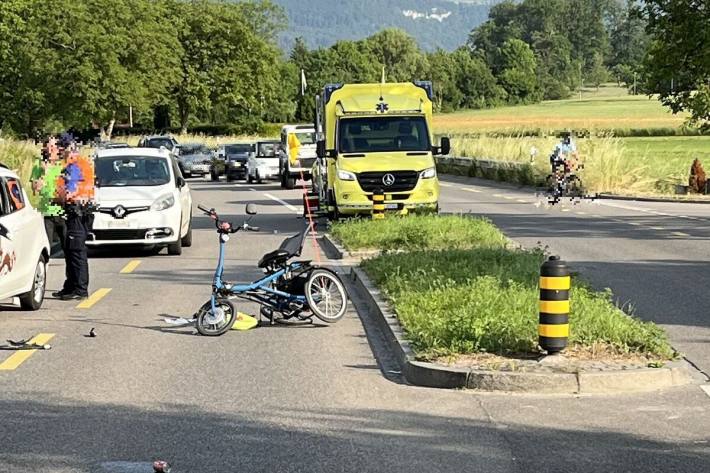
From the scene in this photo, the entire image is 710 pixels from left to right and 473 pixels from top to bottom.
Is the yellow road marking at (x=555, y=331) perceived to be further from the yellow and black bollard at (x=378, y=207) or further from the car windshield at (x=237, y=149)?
the car windshield at (x=237, y=149)

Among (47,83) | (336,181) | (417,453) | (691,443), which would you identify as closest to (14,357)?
(417,453)

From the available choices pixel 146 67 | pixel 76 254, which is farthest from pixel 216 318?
pixel 146 67

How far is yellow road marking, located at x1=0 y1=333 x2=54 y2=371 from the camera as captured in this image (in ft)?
35.1

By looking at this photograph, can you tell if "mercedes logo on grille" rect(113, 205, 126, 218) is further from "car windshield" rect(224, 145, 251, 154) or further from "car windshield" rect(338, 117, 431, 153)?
"car windshield" rect(224, 145, 251, 154)

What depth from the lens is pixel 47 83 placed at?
81938 millimetres

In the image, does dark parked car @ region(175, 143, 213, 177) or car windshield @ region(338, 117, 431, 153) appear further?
dark parked car @ region(175, 143, 213, 177)

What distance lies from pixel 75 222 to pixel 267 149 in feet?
109

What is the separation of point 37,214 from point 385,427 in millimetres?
7819

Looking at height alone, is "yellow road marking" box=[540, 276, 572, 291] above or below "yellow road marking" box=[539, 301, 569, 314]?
above

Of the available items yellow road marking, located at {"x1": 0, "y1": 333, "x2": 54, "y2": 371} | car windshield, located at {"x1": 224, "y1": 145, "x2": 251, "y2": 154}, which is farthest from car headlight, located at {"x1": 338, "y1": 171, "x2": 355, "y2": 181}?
car windshield, located at {"x1": 224, "y1": 145, "x2": 251, "y2": 154}

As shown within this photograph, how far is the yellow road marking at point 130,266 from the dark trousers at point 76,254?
2945 mm

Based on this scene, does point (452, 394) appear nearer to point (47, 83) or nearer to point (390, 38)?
point (47, 83)

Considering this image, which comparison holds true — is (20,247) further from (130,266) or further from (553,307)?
(553,307)

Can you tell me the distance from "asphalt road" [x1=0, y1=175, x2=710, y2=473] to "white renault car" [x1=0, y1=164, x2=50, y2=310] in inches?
11.8
